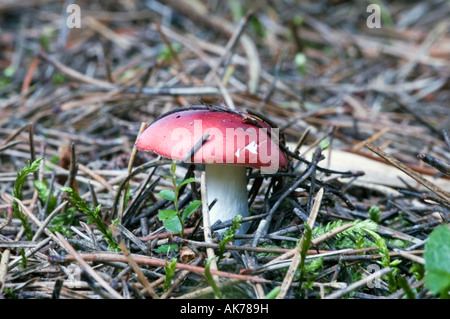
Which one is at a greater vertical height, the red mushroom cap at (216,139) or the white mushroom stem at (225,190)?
the red mushroom cap at (216,139)

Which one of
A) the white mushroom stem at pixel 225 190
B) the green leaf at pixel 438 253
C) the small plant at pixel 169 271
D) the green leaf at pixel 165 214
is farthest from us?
the white mushroom stem at pixel 225 190

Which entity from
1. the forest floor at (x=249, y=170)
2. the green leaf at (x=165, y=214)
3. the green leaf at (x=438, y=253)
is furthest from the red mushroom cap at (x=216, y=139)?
the green leaf at (x=438, y=253)

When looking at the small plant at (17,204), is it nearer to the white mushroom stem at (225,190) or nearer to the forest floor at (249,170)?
the forest floor at (249,170)

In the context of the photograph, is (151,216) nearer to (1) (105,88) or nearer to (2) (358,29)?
(1) (105,88)

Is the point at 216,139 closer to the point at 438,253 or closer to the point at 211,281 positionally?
the point at 211,281

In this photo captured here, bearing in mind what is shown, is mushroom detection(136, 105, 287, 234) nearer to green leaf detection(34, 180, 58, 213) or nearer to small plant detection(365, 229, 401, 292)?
small plant detection(365, 229, 401, 292)

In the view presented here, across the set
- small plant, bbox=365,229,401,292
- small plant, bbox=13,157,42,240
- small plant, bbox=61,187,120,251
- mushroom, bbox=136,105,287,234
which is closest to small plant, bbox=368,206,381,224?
small plant, bbox=365,229,401,292

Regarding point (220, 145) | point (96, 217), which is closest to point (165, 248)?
point (96, 217)
